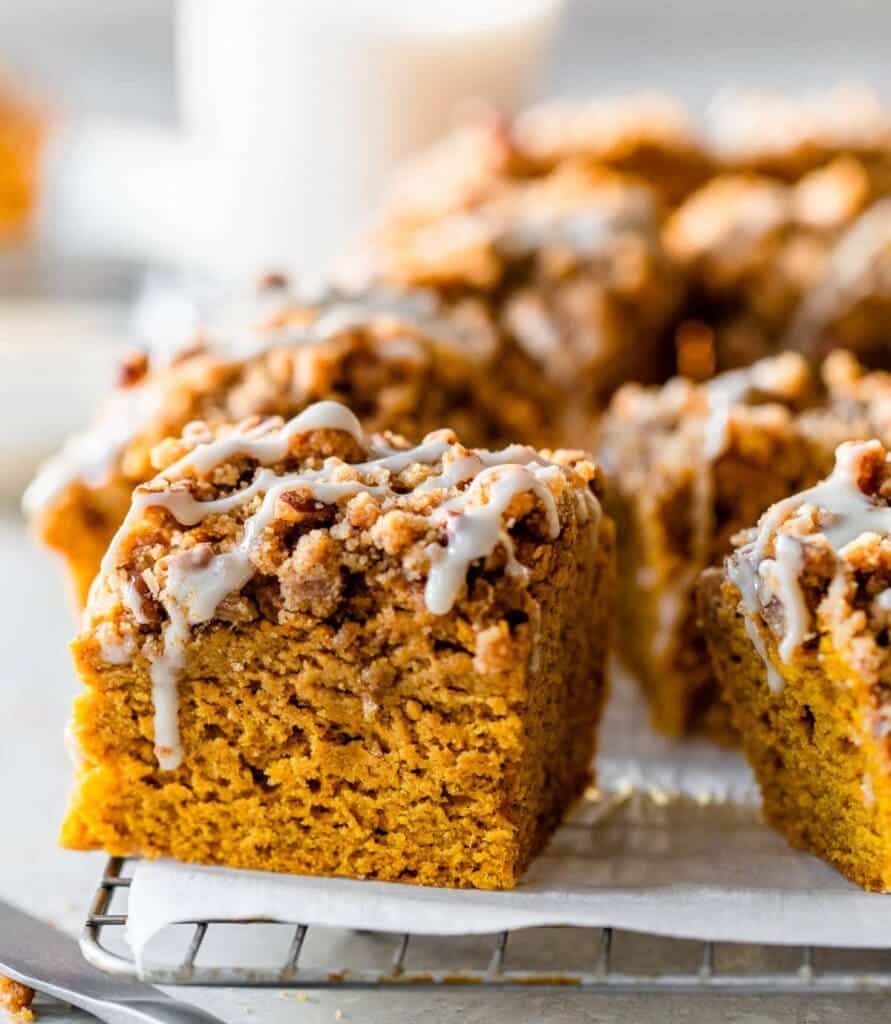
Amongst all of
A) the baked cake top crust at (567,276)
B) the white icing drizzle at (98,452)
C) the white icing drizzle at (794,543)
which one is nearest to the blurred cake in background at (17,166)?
the baked cake top crust at (567,276)

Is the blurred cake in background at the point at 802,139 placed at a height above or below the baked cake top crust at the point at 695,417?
above

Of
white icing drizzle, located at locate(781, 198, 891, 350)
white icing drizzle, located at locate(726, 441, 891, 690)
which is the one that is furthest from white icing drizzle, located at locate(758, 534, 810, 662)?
white icing drizzle, located at locate(781, 198, 891, 350)

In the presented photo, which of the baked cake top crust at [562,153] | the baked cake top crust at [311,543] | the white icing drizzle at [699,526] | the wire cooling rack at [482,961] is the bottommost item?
the wire cooling rack at [482,961]

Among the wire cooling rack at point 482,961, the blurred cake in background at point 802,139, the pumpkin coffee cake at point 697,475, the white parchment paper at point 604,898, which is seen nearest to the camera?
the wire cooling rack at point 482,961

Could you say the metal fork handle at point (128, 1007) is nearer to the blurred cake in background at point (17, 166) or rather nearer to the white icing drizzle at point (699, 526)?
the white icing drizzle at point (699, 526)

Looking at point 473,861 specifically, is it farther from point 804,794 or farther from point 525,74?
point 525,74

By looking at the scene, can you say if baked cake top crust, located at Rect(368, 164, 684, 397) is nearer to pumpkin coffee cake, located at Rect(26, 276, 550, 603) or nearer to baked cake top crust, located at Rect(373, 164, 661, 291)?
baked cake top crust, located at Rect(373, 164, 661, 291)

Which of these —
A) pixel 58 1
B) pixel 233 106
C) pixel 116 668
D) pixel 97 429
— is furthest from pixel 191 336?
pixel 58 1

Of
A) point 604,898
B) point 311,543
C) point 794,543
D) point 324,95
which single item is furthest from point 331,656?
point 324,95
